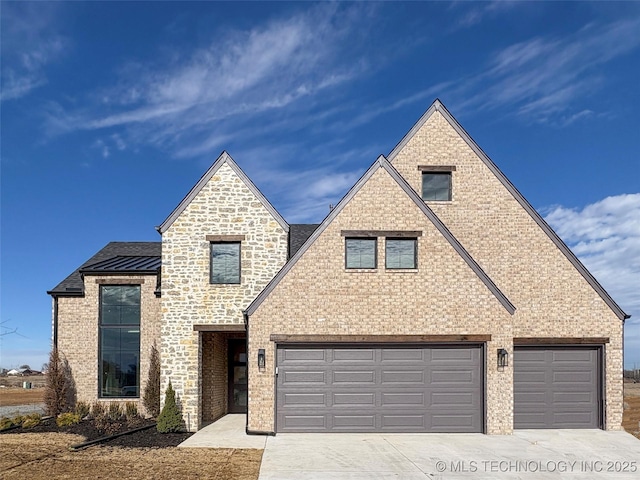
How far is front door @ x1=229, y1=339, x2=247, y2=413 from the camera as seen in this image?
1788cm

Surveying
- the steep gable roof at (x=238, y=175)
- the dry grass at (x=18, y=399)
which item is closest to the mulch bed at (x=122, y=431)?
the steep gable roof at (x=238, y=175)

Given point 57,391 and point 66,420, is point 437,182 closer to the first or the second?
point 66,420

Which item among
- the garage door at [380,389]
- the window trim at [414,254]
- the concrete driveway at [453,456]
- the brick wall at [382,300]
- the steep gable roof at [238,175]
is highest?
the steep gable roof at [238,175]

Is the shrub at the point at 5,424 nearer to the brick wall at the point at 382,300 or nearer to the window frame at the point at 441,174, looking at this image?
the brick wall at the point at 382,300

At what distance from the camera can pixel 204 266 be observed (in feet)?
51.0

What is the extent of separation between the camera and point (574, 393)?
14.8 m

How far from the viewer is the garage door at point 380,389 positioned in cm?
1388

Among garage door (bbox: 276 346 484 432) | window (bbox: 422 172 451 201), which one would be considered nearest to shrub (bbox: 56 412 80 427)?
garage door (bbox: 276 346 484 432)

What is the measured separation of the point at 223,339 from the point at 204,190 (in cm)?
511

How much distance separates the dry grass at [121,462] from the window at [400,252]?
5906 mm

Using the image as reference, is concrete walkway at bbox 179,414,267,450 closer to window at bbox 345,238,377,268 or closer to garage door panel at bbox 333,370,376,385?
garage door panel at bbox 333,370,376,385

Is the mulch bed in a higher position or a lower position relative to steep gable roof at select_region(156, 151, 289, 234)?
lower

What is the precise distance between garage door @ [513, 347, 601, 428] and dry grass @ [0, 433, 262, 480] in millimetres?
7727

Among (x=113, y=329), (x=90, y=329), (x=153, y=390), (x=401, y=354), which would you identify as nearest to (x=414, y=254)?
(x=401, y=354)
